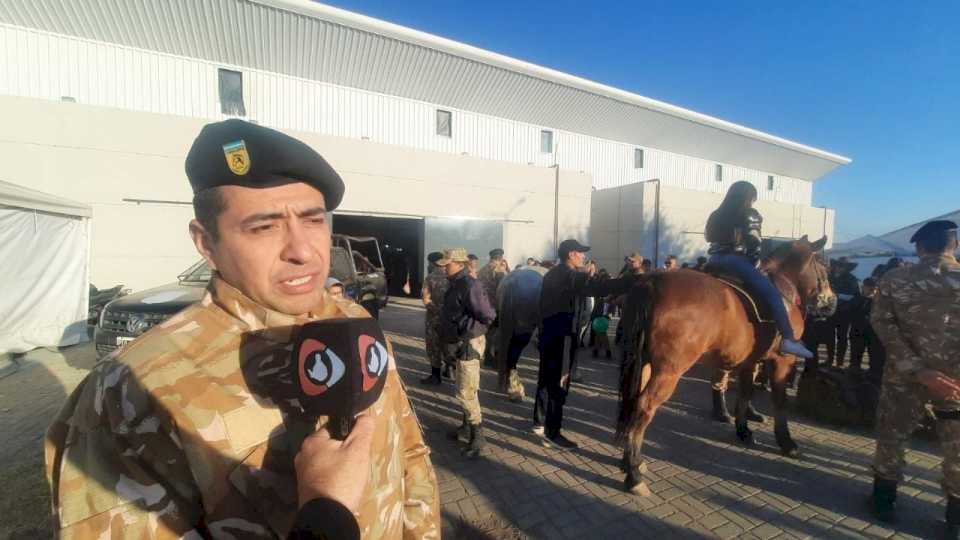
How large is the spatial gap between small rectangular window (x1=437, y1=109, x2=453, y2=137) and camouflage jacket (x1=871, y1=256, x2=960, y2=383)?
17191 millimetres

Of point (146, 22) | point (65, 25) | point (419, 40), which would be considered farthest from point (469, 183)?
point (65, 25)

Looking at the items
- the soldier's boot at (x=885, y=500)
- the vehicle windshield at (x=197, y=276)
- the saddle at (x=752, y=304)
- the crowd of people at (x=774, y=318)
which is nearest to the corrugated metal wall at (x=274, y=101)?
the vehicle windshield at (x=197, y=276)

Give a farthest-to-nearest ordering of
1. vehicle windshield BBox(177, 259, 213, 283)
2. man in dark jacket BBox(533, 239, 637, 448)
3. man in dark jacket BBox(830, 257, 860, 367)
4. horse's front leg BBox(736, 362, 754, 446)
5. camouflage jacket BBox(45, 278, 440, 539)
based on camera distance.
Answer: man in dark jacket BBox(830, 257, 860, 367)
vehicle windshield BBox(177, 259, 213, 283)
horse's front leg BBox(736, 362, 754, 446)
man in dark jacket BBox(533, 239, 637, 448)
camouflage jacket BBox(45, 278, 440, 539)

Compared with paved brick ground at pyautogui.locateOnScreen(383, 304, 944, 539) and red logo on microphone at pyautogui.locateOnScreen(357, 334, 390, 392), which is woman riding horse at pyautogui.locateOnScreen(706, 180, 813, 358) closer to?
paved brick ground at pyautogui.locateOnScreen(383, 304, 944, 539)

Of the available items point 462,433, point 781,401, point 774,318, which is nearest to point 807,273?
point 774,318

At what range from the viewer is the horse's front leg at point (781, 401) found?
13.9 ft

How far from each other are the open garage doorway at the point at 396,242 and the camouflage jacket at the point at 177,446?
51.2ft

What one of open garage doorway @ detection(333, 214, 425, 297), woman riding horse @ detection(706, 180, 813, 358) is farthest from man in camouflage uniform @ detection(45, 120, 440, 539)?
open garage doorway @ detection(333, 214, 425, 297)

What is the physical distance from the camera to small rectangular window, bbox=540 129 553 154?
20891 mm

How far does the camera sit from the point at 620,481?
12.2 ft

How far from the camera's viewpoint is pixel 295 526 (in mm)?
743

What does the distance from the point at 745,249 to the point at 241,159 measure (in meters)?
5.13

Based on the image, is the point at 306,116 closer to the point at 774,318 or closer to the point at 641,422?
the point at 641,422

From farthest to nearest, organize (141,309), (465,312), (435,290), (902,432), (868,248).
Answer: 1. (868,248)
2. (435,290)
3. (141,309)
4. (465,312)
5. (902,432)
